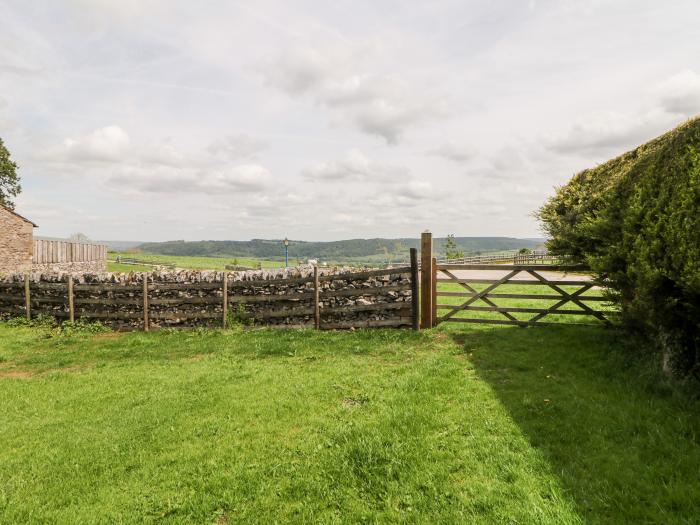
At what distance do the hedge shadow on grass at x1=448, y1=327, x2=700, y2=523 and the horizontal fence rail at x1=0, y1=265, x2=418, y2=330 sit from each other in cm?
389

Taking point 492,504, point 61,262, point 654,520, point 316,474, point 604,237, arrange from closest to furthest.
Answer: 1. point 654,520
2. point 492,504
3. point 316,474
4. point 604,237
5. point 61,262

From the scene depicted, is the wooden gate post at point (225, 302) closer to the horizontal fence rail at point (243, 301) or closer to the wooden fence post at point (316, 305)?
the horizontal fence rail at point (243, 301)

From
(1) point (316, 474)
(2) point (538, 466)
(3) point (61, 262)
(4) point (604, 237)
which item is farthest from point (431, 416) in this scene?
(3) point (61, 262)

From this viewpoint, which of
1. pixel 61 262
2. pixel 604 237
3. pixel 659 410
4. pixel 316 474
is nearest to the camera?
pixel 316 474

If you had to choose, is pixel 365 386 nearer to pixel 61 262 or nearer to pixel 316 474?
pixel 316 474

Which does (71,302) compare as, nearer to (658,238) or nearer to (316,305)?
(316,305)

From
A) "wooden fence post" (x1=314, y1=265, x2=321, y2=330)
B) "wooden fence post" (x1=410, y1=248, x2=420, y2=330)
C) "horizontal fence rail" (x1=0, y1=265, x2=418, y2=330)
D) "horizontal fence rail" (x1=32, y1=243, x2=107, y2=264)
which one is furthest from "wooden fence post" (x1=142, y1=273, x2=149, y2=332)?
"horizontal fence rail" (x1=32, y1=243, x2=107, y2=264)

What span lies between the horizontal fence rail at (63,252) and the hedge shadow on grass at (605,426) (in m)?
28.3

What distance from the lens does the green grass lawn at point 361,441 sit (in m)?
3.58

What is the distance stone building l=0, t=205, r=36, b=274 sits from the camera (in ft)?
70.9

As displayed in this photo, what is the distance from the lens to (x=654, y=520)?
3152 millimetres

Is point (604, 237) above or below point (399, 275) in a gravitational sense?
above

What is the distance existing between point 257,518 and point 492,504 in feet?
7.13

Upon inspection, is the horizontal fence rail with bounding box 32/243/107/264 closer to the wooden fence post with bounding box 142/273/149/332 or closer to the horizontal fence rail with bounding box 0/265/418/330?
the horizontal fence rail with bounding box 0/265/418/330
